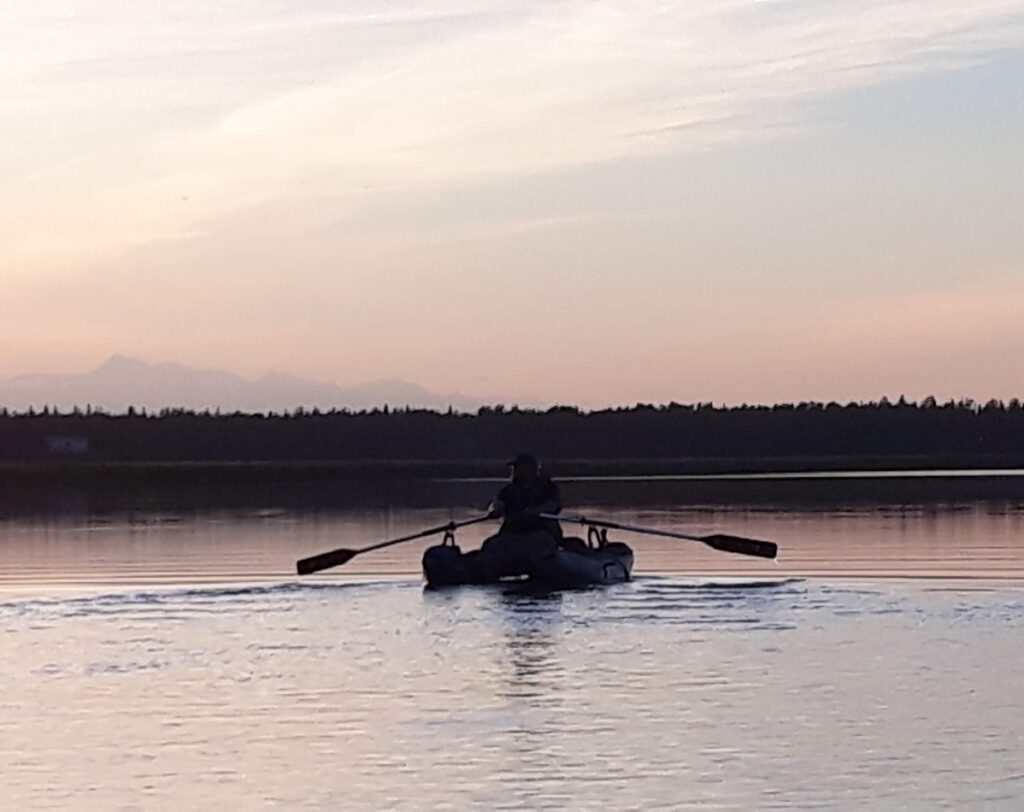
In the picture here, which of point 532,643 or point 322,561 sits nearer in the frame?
point 532,643

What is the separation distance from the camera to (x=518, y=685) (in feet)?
65.5

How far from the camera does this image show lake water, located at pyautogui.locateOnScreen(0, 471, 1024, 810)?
15.0 meters

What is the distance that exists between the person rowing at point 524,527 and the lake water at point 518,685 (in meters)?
0.71

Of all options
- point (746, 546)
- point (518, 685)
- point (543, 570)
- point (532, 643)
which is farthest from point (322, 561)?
point (518, 685)

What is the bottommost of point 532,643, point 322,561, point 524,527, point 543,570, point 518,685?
point 518,685

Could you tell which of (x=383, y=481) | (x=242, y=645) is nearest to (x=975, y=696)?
(x=242, y=645)

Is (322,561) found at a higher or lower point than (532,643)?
higher

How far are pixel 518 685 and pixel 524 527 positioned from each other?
10320 mm

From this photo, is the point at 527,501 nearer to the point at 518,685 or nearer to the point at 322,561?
the point at 322,561

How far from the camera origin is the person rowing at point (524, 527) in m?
29.7

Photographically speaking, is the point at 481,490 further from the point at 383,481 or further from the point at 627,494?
the point at 383,481

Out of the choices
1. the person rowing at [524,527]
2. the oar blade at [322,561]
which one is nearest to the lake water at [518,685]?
the oar blade at [322,561]

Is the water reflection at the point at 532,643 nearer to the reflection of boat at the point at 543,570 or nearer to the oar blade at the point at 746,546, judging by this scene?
the reflection of boat at the point at 543,570

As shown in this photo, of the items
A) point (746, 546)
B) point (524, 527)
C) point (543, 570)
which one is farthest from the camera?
point (746, 546)
